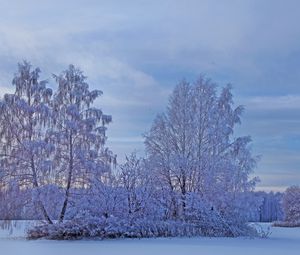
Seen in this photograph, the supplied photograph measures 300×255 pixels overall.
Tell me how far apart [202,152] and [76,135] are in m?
6.22

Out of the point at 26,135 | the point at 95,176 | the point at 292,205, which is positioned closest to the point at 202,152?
the point at 95,176

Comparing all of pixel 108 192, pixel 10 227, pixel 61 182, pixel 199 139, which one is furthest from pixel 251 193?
pixel 10 227

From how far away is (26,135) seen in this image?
24.7 metres

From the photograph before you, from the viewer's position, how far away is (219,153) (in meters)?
27.1

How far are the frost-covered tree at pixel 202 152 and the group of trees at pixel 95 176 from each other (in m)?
0.05

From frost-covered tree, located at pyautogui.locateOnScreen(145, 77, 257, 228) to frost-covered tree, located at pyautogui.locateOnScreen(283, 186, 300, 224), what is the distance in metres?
28.4

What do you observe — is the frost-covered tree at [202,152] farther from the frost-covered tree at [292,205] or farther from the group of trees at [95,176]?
the frost-covered tree at [292,205]

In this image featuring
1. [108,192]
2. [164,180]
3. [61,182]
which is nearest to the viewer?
[108,192]

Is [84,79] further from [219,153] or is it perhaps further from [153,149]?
[219,153]

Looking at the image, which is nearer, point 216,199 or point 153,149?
point 216,199

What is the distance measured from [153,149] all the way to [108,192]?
468 centimetres

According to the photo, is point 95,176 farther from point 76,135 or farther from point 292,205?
point 292,205

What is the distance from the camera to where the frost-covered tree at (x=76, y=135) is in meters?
24.5

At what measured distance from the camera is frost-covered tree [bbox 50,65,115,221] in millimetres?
24547
